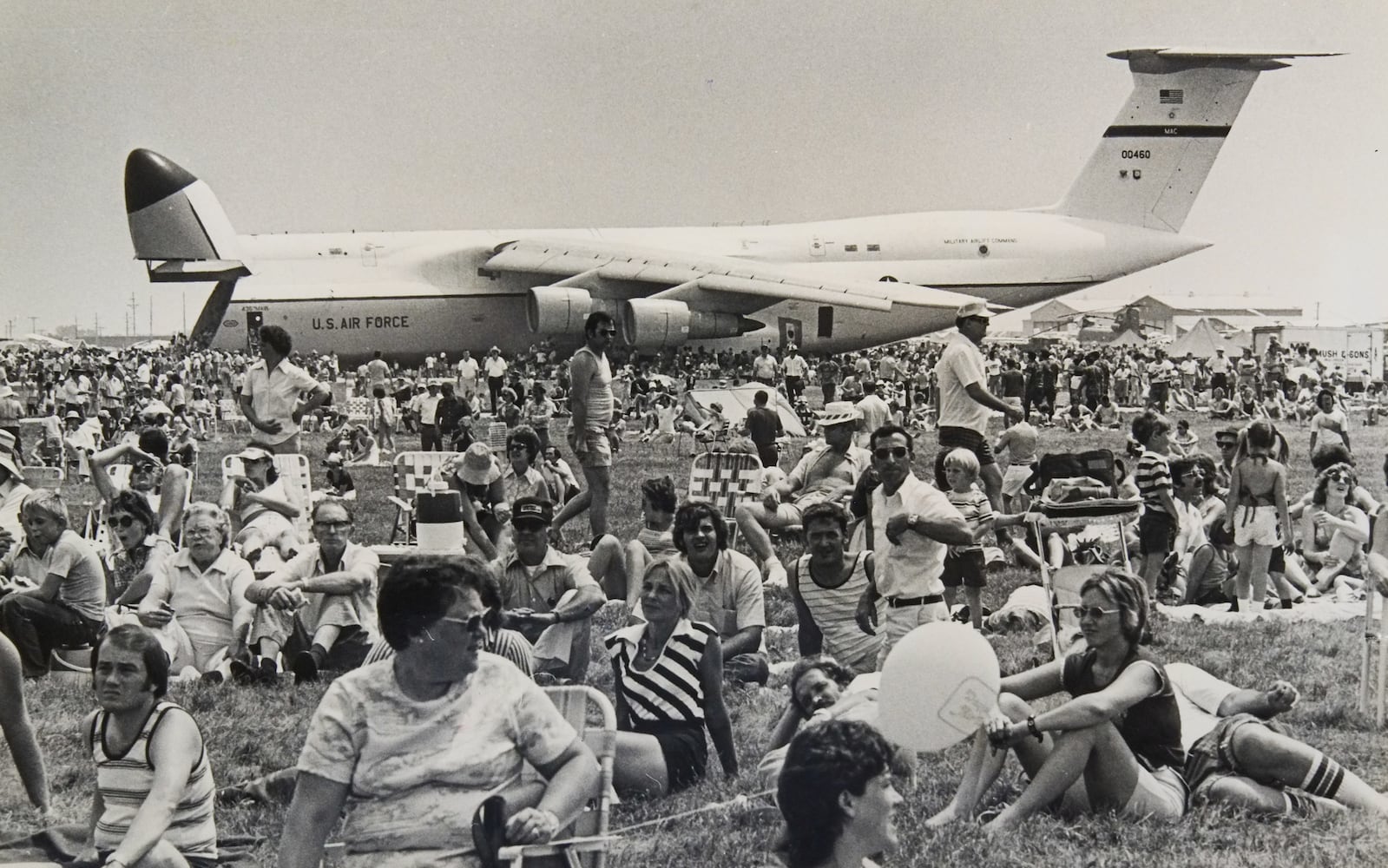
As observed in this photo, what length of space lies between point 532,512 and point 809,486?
104 inches

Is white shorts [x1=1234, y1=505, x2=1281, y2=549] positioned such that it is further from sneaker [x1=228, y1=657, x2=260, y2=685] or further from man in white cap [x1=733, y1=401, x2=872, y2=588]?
sneaker [x1=228, y1=657, x2=260, y2=685]

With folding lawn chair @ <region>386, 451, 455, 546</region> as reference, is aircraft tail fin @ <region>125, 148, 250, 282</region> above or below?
above

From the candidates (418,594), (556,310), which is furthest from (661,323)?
(418,594)

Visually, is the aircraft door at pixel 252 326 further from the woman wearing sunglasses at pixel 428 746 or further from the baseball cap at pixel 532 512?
the woman wearing sunglasses at pixel 428 746

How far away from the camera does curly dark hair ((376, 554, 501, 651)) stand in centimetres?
301

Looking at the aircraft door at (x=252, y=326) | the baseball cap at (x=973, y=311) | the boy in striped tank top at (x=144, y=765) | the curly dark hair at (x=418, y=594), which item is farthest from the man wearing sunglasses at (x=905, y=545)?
the aircraft door at (x=252, y=326)

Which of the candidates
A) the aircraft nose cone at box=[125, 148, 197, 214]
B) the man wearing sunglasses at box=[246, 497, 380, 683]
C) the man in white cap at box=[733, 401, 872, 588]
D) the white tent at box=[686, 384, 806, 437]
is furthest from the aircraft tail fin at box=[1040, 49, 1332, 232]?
the man wearing sunglasses at box=[246, 497, 380, 683]

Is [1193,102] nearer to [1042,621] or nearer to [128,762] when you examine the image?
[1042,621]

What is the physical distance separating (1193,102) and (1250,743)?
80.1ft

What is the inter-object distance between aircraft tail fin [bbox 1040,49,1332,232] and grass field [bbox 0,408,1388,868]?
20.8m

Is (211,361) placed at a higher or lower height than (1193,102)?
lower

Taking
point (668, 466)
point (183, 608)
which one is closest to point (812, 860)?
point (183, 608)

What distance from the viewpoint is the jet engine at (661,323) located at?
2212 centimetres

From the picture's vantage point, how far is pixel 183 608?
5.47 metres
